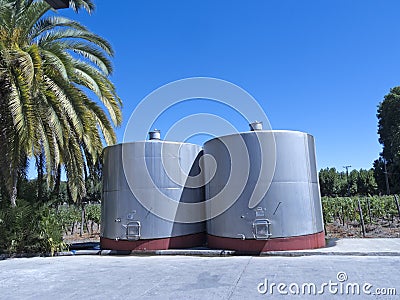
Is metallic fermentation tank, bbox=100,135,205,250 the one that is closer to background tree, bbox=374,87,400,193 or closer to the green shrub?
the green shrub

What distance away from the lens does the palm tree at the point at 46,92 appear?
9008 millimetres

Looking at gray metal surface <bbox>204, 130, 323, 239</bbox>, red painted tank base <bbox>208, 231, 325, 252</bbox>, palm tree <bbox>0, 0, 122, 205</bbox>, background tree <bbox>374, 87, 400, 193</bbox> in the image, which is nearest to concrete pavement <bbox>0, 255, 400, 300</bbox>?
red painted tank base <bbox>208, 231, 325, 252</bbox>

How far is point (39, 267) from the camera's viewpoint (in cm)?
860

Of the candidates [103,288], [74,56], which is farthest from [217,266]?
[74,56]

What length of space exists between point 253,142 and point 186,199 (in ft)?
9.88

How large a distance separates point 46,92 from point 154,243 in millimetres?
5519

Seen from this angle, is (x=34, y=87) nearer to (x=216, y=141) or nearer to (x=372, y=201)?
(x=216, y=141)

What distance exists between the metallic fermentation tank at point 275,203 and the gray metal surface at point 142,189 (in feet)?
4.53

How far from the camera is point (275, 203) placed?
31.9 feet

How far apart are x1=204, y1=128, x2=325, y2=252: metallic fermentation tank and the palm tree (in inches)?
176

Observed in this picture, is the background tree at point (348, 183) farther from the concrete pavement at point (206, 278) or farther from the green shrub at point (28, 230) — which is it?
the green shrub at point (28, 230)

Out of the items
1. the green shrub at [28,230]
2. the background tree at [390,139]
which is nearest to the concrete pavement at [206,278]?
the green shrub at [28,230]

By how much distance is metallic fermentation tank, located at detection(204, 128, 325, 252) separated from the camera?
9.62 meters

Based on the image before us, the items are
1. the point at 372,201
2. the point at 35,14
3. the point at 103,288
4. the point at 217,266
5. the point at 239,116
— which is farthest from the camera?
the point at 372,201
